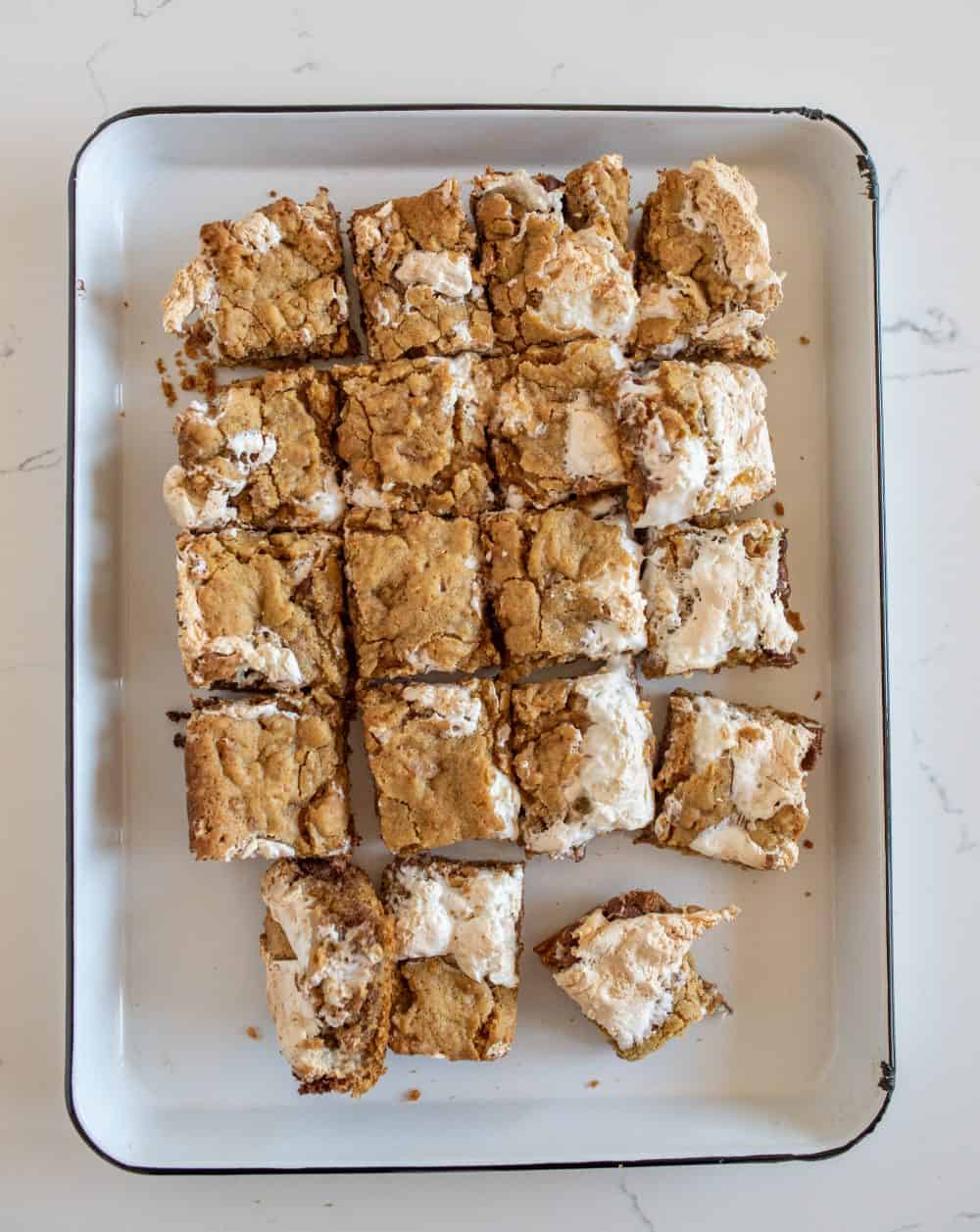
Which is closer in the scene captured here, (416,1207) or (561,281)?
(561,281)

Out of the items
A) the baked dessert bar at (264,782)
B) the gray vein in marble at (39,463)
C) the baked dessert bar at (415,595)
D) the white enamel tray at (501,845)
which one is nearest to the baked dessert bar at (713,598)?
the white enamel tray at (501,845)

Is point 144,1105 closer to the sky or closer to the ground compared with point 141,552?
closer to the ground

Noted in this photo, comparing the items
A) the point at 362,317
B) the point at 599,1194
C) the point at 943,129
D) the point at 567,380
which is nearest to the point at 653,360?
the point at 567,380

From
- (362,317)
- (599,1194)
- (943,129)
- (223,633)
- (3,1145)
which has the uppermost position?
(943,129)

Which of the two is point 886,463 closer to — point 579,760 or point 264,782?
point 579,760

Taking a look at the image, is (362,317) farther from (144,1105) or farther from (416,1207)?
(416,1207)

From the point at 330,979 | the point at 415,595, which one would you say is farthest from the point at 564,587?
the point at 330,979

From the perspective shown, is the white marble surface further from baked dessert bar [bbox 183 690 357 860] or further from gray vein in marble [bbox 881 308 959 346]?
baked dessert bar [bbox 183 690 357 860]

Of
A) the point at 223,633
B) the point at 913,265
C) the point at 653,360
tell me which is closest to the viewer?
the point at 223,633
